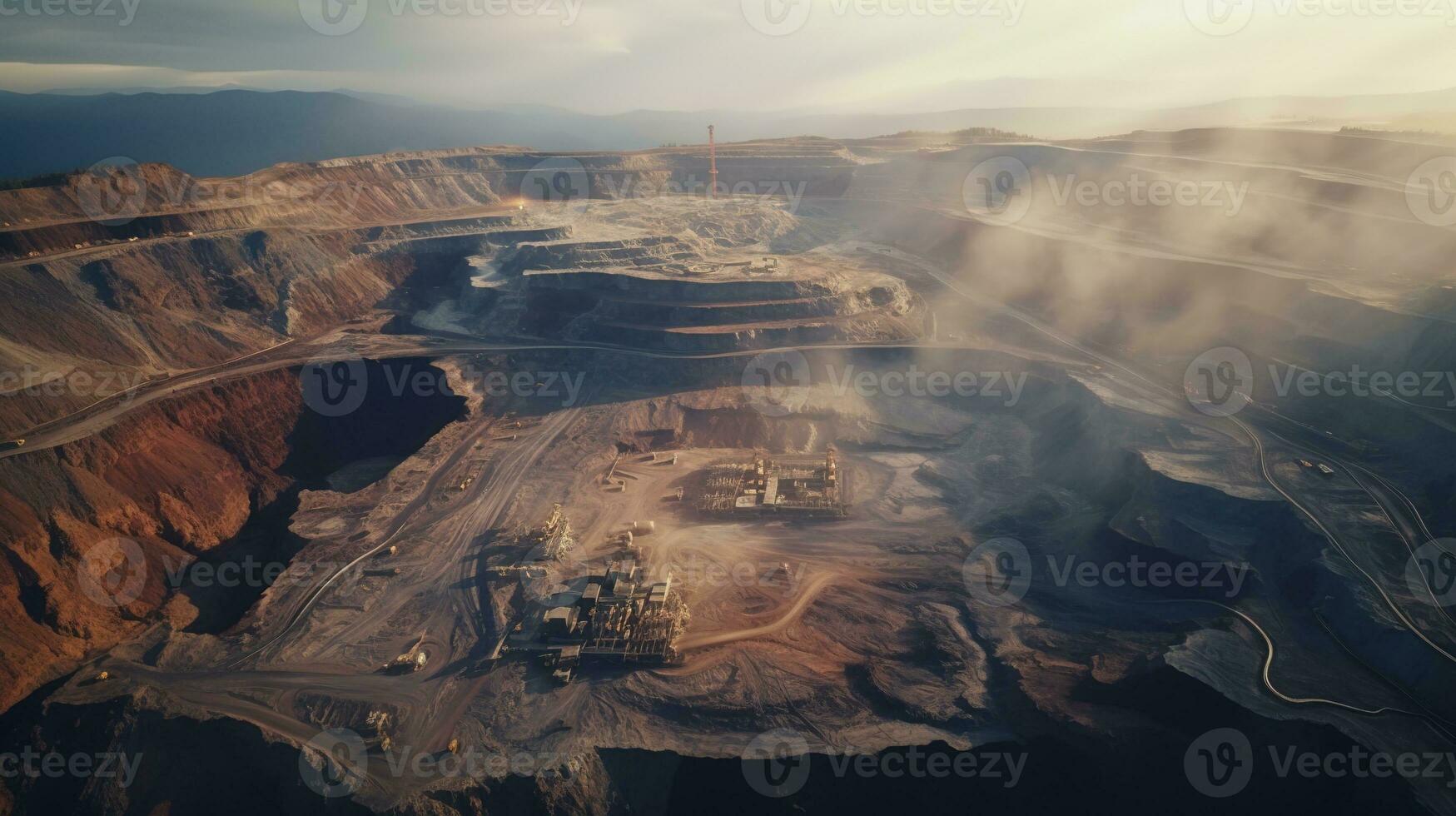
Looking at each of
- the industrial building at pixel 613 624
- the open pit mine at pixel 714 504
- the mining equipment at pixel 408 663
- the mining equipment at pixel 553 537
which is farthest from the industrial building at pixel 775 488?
the mining equipment at pixel 408 663

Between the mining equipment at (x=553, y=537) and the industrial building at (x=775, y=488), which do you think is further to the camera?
the industrial building at (x=775, y=488)

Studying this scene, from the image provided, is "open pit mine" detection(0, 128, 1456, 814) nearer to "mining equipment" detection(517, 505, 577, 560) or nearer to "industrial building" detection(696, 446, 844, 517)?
"mining equipment" detection(517, 505, 577, 560)

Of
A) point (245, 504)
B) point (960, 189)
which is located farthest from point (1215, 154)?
point (245, 504)

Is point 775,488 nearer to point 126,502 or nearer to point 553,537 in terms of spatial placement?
point 553,537

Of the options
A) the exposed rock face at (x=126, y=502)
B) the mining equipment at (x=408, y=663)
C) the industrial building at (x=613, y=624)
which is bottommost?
the mining equipment at (x=408, y=663)

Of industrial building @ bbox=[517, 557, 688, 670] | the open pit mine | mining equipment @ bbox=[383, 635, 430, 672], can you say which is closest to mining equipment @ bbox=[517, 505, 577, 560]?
the open pit mine

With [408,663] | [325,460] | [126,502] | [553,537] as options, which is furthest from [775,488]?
[126,502]

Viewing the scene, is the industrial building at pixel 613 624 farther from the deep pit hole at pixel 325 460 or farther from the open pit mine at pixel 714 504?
the deep pit hole at pixel 325 460

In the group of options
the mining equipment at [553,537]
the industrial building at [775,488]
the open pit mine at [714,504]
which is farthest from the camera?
the industrial building at [775,488]

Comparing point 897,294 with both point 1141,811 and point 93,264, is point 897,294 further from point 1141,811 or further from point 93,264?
point 93,264
